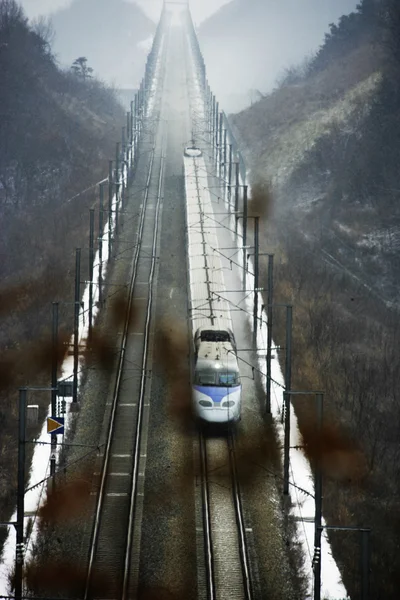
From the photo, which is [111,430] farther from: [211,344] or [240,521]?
[240,521]

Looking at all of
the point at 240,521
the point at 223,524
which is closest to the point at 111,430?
the point at 223,524

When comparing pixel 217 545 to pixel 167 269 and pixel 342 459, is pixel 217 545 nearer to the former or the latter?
pixel 342 459

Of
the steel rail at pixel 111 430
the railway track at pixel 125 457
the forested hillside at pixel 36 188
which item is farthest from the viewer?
the forested hillside at pixel 36 188

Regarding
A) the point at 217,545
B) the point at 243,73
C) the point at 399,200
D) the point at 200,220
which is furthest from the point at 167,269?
the point at 243,73

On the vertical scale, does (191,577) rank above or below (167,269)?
below

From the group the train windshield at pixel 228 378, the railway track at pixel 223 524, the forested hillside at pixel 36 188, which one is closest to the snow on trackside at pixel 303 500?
the train windshield at pixel 228 378

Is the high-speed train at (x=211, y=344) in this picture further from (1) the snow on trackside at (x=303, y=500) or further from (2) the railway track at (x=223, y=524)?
(1) the snow on trackside at (x=303, y=500)
